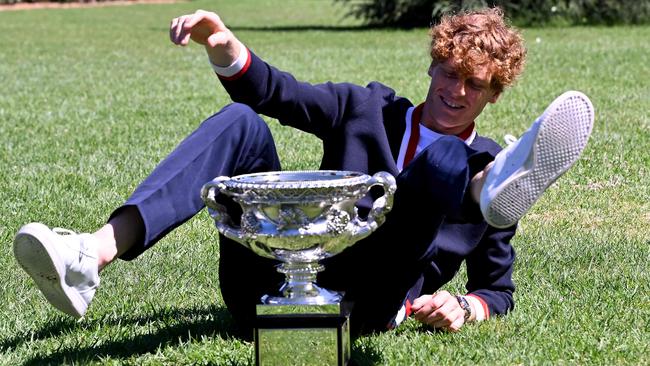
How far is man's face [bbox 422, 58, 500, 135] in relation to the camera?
133 inches

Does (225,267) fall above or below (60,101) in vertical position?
above

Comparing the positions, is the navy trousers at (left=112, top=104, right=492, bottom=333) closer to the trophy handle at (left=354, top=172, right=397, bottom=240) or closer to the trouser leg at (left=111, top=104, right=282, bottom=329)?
the trouser leg at (left=111, top=104, right=282, bottom=329)

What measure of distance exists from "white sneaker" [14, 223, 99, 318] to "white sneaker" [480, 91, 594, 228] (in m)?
0.99

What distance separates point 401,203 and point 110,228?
2.45 feet

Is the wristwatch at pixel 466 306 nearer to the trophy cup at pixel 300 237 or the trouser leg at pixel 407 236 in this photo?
the trouser leg at pixel 407 236

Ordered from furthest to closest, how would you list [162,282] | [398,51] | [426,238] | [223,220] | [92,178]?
[398,51]
[92,178]
[162,282]
[426,238]
[223,220]

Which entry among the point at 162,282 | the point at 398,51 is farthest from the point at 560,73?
the point at 162,282

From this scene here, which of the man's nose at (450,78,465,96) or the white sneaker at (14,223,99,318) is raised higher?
the man's nose at (450,78,465,96)

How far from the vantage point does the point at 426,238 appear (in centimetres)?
304

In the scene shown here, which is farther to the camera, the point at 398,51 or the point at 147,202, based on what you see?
the point at 398,51

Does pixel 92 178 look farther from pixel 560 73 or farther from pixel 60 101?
pixel 560 73

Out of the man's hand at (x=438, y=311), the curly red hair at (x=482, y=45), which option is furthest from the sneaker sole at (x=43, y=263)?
the curly red hair at (x=482, y=45)

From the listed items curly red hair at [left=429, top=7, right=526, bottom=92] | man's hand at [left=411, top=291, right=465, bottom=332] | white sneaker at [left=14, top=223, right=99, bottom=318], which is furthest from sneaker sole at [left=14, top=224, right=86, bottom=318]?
curly red hair at [left=429, top=7, right=526, bottom=92]

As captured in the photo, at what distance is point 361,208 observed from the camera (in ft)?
10.6
